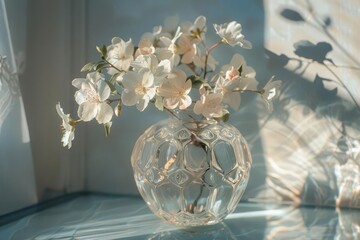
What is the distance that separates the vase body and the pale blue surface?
0.16 ft

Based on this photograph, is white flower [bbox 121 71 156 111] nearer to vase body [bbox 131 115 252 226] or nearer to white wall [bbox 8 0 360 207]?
vase body [bbox 131 115 252 226]

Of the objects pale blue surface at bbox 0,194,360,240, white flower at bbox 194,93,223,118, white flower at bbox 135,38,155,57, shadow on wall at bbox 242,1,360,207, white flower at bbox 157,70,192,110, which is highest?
white flower at bbox 135,38,155,57

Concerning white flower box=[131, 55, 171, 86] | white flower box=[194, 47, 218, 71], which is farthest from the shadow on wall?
white flower box=[131, 55, 171, 86]

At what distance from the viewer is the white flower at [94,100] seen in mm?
916

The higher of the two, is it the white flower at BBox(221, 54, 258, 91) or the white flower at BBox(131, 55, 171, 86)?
the white flower at BBox(131, 55, 171, 86)

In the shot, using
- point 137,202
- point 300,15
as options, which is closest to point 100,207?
point 137,202

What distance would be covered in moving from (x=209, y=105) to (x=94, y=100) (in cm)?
22

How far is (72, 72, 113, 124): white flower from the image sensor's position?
92cm

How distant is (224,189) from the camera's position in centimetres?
98

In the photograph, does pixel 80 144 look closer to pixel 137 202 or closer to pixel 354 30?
pixel 137 202

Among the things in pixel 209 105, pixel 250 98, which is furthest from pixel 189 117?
pixel 250 98

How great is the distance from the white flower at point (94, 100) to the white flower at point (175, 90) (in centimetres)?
11

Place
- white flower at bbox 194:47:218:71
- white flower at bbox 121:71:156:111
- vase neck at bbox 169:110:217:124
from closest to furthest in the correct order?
white flower at bbox 121:71:156:111 → vase neck at bbox 169:110:217:124 → white flower at bbox 194:47:218:71

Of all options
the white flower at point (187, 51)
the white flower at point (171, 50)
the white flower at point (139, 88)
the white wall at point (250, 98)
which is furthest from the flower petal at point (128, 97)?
the white wall at point (250, 98)
